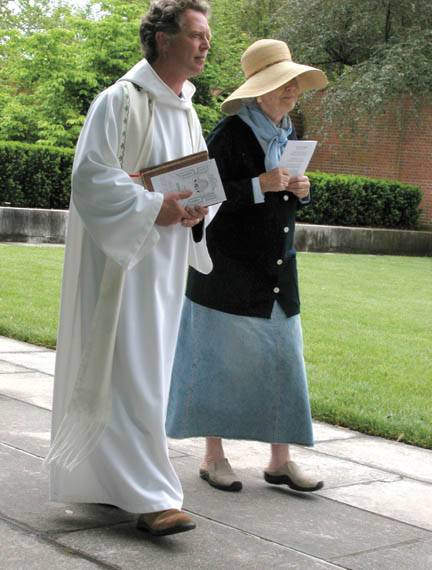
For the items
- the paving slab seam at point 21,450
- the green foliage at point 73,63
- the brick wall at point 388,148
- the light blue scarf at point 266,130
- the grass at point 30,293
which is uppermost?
the green foliage at point 73,63

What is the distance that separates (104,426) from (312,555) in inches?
34.7

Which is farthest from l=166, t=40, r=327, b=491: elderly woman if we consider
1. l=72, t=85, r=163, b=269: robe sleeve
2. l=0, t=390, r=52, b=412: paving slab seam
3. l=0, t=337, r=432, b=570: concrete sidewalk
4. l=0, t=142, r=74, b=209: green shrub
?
l=0, t=142, r=74, b=209: green shrub

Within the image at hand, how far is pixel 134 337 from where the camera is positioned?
3303mm

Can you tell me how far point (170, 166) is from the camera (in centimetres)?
333

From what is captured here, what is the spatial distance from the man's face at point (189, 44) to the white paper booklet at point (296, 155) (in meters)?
0.63

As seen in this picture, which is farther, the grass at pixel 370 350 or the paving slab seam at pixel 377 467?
the grass at pixel 370 350

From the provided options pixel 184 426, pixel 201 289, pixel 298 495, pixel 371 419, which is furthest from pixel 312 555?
pixel 371 419

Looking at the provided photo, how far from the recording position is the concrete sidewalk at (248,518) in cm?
303

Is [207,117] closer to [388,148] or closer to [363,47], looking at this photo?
[363,47]

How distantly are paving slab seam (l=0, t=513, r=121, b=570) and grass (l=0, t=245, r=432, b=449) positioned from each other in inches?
103

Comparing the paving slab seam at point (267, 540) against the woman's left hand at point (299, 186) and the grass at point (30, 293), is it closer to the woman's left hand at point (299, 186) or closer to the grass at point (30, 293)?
the woman's left hand at point (299, 186)

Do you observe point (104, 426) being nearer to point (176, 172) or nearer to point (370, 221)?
point (176, 172)

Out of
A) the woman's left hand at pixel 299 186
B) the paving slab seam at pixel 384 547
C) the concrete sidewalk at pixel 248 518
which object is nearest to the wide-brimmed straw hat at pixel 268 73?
the woman's left hand at pixel 299 186

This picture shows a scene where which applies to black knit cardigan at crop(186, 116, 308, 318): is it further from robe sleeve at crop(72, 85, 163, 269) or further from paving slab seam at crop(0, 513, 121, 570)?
paving slab seam at crop(0, 513, 121, 570)
